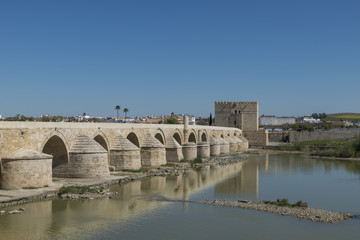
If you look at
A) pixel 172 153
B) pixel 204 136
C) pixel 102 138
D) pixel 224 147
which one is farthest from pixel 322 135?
pixel 102 138

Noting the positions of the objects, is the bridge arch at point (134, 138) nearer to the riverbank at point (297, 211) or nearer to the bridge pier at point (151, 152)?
the bridge pier at point (151, 152)

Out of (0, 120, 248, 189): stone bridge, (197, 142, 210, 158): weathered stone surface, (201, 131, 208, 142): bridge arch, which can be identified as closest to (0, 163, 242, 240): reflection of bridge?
(0, 120, 248, 189): stone bridge

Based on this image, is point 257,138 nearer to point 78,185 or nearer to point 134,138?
point 134,138

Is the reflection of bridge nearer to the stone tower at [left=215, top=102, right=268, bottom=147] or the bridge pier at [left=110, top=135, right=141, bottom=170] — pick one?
the bridge pier at [left=110, top=135, right=141, bottom=170]

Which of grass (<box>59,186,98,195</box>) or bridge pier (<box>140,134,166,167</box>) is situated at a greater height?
bridge pier (<box>140,134,166,167</box>)

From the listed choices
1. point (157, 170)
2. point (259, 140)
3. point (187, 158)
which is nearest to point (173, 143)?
point (187, 158)

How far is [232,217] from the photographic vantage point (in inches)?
533

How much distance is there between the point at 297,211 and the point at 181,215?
3.82 meters

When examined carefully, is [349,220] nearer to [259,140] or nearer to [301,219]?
[301,219]

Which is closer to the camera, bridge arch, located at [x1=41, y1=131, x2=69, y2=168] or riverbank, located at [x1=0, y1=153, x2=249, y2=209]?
riverbank, located at [x1=0, y1=153, x2=249, y2=209]

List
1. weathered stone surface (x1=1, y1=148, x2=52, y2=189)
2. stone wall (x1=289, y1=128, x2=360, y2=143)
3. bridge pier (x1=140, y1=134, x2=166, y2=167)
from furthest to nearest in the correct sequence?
stone wall (x1=289, y1=128, x2=360, y2=143)
bridge pier (x1=140, y1=134, x2=166, y2=167)
weathered stone surface (x1=1, y1=148, x2=52, y2=189)

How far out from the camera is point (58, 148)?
19922mm

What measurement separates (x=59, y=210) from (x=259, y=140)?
133 feet

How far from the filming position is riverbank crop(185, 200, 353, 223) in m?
13.1
